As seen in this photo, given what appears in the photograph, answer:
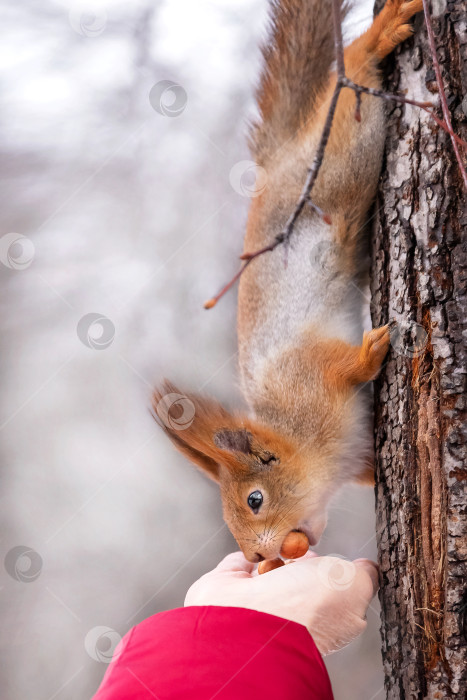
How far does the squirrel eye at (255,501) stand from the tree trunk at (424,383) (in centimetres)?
21

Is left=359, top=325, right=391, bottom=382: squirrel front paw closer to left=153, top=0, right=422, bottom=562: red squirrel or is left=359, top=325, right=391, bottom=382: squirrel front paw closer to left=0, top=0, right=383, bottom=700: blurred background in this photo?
left=153, top=0, right=422, bottom=562: red squirrel

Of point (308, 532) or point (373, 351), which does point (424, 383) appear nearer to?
point (373, 351)

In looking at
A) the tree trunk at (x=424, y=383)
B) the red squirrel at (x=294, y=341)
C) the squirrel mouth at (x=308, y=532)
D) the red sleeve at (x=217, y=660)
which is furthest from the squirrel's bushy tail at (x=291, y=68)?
the red sleeve at (x=217, y=660)

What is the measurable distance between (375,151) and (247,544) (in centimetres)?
67

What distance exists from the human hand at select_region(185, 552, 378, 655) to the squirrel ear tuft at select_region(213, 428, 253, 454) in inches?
8.1

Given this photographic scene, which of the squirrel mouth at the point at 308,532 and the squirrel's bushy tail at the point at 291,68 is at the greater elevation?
the squirrel's bushy tail at the point at 291,68

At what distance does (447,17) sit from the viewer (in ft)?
2.41

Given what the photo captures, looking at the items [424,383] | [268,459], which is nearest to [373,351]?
[424,383]

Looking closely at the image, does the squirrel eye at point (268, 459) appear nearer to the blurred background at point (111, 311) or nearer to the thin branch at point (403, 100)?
the blurred background at point (111, 311)

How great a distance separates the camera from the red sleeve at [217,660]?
71 centimetres

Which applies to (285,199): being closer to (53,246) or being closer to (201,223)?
(201,223)

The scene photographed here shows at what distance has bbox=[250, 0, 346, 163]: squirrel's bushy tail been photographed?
97 centimetres

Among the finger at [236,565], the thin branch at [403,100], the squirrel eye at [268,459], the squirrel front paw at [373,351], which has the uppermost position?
the thin branch at [403,100]

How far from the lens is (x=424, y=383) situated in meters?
0.77
